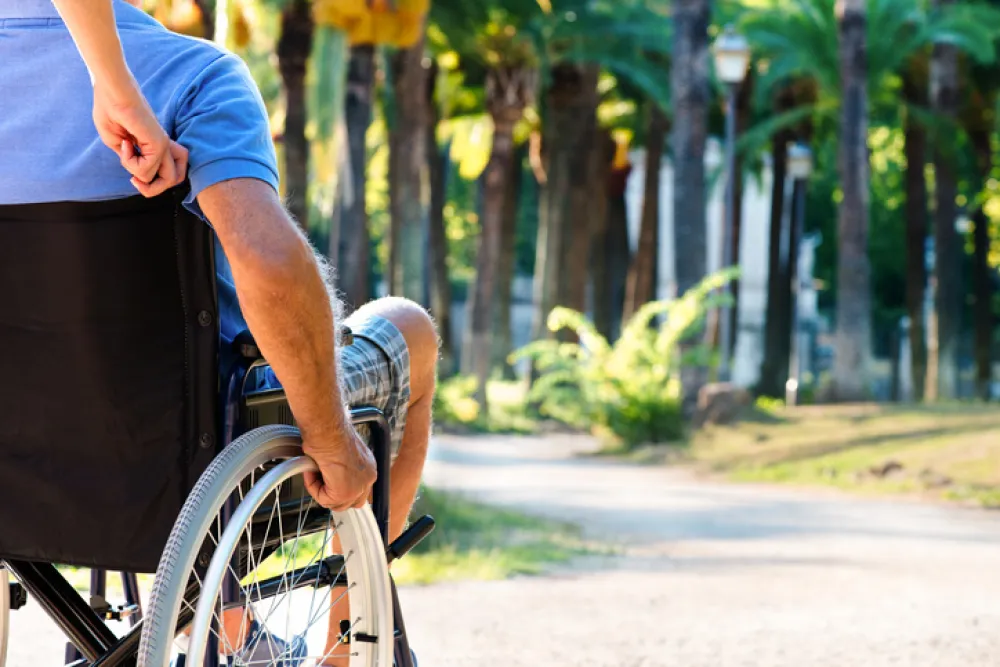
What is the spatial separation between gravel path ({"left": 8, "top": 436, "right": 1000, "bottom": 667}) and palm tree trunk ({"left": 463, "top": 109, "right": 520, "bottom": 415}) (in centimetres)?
1519

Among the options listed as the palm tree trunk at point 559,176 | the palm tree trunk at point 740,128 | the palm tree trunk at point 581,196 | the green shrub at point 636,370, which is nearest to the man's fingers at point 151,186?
the green shrub at point 636,370

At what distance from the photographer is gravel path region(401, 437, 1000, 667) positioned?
501cm

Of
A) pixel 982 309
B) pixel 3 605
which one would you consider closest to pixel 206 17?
pixel 3 605

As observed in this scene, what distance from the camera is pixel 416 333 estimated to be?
10.8ft

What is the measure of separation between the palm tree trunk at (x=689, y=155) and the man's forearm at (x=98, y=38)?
18526mm

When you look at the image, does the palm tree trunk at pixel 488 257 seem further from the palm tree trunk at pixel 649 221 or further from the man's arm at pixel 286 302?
the man's arm at pixel 286 302

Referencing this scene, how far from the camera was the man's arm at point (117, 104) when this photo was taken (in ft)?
7.60

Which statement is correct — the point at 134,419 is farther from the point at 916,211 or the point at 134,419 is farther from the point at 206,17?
the point at 916,211

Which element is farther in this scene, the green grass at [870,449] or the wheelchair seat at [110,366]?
the green grass at [870,449]

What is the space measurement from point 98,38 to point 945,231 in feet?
83.2

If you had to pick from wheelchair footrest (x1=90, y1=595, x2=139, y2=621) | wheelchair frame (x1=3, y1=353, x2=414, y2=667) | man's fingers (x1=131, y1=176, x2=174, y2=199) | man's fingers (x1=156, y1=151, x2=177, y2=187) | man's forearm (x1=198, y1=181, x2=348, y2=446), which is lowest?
wheelchair footrest (x1=90, y1=595, x2=139, y2=621)

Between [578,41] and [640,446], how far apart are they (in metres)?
10.9

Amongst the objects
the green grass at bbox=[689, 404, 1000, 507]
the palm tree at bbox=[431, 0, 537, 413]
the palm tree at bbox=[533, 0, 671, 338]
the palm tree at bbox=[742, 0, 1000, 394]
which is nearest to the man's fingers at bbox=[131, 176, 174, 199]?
the green grass at bbox=[689, 404, 1000, 507]

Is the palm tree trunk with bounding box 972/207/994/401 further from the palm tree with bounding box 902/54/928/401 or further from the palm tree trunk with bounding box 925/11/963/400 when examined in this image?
the palm tree trunk with bounding box 925/11/963/400
